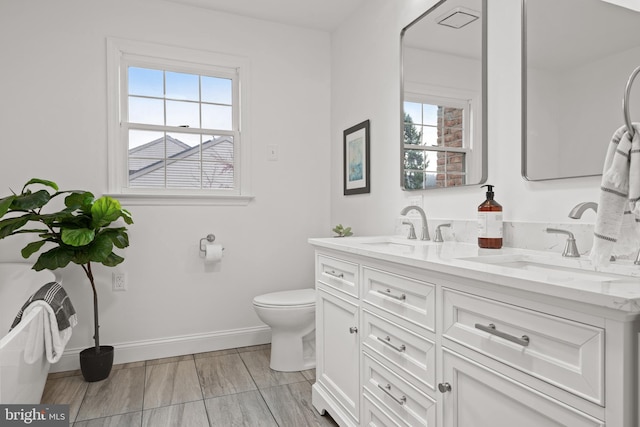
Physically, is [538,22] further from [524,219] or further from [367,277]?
[367,277]

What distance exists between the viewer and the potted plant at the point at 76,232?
7.07 feet

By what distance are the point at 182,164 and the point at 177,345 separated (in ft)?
4.59

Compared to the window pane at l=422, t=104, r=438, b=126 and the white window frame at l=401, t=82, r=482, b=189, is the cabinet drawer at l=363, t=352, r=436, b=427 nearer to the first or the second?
the white window frame at l=401, t=82, r=482, b=189

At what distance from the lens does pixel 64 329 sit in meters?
1.91

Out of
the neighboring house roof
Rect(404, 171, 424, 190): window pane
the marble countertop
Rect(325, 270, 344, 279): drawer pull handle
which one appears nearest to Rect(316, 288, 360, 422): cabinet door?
Rect(325, 270, 344, 279): drawer pull handle

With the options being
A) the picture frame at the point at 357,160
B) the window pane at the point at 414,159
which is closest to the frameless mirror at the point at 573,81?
the window pane at the point at 414,159

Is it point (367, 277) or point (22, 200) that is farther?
point (22, 200)

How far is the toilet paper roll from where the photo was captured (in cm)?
287

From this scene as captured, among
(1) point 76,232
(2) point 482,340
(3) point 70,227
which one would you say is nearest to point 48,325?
(1) point 76,232

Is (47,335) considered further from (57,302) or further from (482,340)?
(482,340)

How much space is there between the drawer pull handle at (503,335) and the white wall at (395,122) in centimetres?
67

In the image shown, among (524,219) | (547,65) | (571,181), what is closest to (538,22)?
(547,65)

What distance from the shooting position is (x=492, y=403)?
1022 mm

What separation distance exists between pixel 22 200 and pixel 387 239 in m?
2.07
